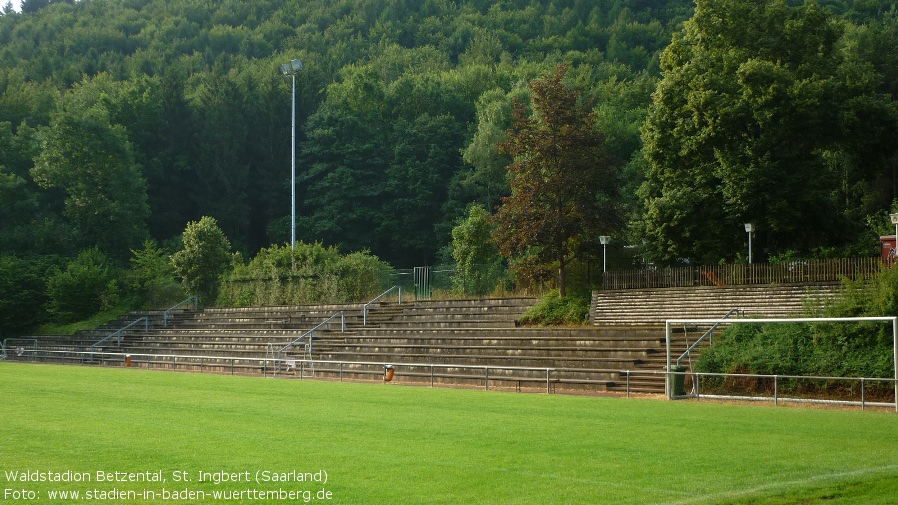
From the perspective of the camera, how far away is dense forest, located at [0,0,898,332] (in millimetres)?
35531

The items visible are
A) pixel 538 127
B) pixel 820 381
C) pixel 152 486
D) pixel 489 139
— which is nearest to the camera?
pixel 152 486

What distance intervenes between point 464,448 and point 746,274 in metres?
20.0

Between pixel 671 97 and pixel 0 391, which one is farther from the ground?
pixel 671 97

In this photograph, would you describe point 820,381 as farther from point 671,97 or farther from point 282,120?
point 282,120

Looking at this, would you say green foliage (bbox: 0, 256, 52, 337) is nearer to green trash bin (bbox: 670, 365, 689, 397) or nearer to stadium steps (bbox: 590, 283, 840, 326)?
stadium steps (bbox: 590, 283, 840, 326)

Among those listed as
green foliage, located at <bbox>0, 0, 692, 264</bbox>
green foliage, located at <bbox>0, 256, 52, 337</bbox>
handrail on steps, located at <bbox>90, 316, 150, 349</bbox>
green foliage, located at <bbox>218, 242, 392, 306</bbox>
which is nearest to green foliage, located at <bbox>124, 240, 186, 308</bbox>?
handrail on steps, located at <bbox>90, 316, 150, 349</bbox>

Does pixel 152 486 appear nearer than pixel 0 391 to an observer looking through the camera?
Yes

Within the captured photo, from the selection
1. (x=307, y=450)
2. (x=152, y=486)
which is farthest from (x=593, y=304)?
(x=152, y=486)

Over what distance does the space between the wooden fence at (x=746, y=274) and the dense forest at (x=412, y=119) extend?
344cm

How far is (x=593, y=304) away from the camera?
3281 centimetres

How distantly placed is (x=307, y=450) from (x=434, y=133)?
66.3m

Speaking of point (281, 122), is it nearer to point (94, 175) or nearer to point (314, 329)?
point (94, 175)

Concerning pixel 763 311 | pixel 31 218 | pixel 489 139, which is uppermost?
pixel 489 139

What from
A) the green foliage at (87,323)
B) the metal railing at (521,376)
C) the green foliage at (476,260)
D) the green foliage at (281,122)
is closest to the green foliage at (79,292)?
the green foliage at (87,323)
